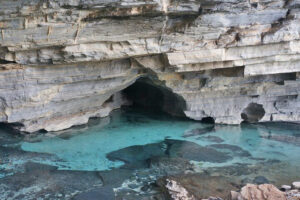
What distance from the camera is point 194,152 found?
8555 millimetres

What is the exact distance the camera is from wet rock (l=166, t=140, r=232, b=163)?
810 centimetres

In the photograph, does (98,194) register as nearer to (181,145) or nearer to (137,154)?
(137,154)

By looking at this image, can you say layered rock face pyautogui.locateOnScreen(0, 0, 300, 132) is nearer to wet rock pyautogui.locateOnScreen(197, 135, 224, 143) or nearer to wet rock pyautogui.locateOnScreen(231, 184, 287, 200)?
wet rock pyautogui.locateOnScreen(197, 135, 224, 143)

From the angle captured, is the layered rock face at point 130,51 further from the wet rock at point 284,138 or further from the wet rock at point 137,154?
the wet rock at point 137,154

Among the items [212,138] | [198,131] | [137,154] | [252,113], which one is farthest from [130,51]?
[252,113]

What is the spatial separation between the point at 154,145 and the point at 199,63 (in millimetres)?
2771

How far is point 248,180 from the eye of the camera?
271 inches

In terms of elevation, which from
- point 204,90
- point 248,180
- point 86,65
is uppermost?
point 86,65

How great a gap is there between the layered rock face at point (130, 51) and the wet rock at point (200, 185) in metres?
3.24

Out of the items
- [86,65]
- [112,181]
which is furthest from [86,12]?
[112,181]

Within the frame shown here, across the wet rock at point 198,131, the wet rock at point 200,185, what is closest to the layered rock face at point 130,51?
the wet rock at point 198,131

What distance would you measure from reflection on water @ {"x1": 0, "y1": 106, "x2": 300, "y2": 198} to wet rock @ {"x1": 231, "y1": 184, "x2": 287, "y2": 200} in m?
1.25

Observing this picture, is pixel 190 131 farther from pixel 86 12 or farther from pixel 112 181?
pixel 86 12

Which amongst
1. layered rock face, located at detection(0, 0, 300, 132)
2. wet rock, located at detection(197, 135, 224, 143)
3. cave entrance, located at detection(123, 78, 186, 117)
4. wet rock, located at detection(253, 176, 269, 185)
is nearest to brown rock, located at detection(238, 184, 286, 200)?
wet rock, located at detection(253, 176, 269, 185)
